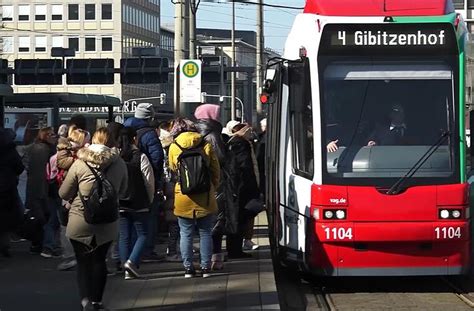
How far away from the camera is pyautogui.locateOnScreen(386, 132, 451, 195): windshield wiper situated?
975 centimetres

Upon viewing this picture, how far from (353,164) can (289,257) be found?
1349mm

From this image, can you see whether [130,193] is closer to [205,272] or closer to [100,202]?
[205,272]

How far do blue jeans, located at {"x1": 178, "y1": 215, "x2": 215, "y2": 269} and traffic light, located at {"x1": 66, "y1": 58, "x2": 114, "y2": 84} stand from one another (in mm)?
33638

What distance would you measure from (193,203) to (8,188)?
126 inches

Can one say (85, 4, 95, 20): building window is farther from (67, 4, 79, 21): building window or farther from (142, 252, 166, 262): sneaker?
(142, 252, 166, 262): sneaker

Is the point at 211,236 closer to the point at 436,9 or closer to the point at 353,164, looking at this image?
the point at 353,164

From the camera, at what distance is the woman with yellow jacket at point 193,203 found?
998 centimetres

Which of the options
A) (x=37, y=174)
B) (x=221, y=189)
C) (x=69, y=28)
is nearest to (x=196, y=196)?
(x=221, y=189)

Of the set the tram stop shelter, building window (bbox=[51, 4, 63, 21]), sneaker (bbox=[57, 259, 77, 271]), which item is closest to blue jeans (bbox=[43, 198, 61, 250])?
sneaker (bbox=[57, 259, 77, 271])

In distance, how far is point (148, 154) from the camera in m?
11.1

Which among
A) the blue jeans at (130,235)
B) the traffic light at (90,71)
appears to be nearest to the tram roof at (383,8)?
the blue jeans at (130,235)

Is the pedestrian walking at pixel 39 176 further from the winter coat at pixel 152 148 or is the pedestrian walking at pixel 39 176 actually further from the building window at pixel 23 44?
the building window at pixel 23 44

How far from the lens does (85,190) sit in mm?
8023

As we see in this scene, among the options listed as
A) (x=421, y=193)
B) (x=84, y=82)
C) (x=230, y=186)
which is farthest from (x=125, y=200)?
(x=84, y=82)
